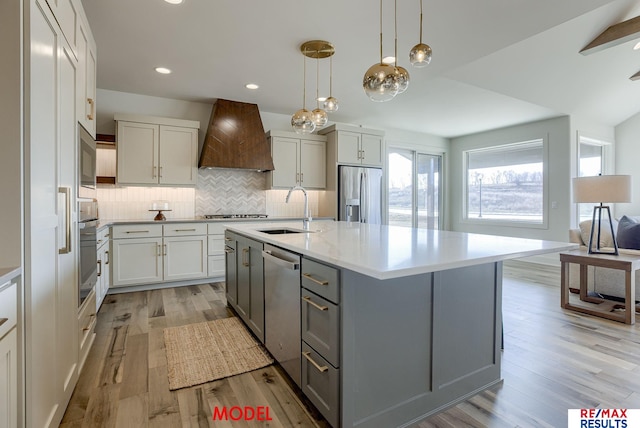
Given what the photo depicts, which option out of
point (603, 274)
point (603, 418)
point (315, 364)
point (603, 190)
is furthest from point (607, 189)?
point (315, 364)

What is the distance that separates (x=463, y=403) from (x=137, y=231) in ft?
12.4

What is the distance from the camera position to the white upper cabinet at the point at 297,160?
16.5 ft

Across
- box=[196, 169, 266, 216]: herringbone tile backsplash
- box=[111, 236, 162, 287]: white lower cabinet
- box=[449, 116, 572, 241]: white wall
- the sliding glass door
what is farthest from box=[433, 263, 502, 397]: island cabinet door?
the sliding glass door

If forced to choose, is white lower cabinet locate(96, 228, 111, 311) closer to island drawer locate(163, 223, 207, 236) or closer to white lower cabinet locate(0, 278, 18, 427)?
island drawer locate(163, 223, 207, 236)

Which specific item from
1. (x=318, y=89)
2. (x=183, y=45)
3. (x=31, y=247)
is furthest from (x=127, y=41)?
(x=31, y=247)

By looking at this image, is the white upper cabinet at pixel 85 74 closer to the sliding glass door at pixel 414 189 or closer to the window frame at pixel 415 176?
the window frame at pixel 415 176

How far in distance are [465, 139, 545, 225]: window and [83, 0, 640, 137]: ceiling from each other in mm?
780

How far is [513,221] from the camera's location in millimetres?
6352

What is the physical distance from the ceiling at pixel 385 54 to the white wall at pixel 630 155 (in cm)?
34

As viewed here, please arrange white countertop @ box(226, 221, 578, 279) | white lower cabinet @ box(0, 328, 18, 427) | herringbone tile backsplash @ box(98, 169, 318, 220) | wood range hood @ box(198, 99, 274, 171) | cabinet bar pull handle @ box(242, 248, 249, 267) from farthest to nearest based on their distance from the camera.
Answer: wood range hood @ box(198, 99, 274, 171) → herringbone tile backsplash @ box(98, 169, 318, 220) → cabinet bar pull handle @ box(242, 248, 249, 267) → white countertop @ box(226, 221, 578, 279) → white lower cabinet @ box(0, 328, 18, 427)

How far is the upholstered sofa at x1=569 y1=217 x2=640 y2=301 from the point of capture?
3.34 metres

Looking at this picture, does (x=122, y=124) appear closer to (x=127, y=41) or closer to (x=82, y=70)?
(x=127, y=41)

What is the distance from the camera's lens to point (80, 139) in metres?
2.01

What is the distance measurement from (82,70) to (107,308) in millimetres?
2383
